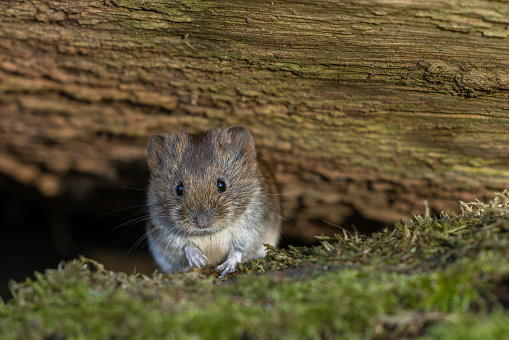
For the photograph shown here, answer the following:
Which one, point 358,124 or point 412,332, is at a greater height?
point 358,124

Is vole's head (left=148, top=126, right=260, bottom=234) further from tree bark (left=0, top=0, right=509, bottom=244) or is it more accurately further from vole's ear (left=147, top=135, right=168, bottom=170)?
tree bark (left=0, top=0, right=509, bottom=244)

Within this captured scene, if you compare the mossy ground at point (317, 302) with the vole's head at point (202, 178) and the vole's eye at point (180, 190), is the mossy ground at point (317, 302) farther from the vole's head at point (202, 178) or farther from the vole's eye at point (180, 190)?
the vole's eye at point (180, 190)

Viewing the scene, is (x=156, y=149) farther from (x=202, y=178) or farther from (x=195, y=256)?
(x=195, y=256)

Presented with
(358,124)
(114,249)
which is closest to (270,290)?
(358,124)

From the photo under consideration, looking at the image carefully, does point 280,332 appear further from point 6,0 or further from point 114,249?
point 114,249

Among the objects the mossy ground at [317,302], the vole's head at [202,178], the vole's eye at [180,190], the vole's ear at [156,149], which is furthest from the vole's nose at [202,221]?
the mossy ground at [317,302]

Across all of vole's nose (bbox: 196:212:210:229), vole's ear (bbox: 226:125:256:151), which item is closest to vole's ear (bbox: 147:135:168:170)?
vole's ear (bbox: 226:125:256:151)

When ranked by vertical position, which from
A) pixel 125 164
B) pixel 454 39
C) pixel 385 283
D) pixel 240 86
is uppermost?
pixel 454 39
